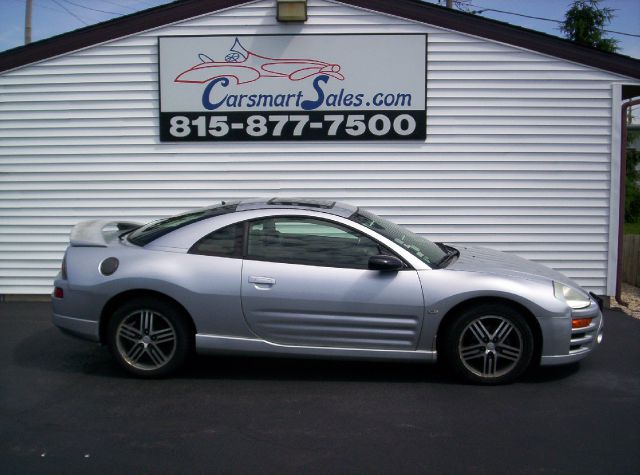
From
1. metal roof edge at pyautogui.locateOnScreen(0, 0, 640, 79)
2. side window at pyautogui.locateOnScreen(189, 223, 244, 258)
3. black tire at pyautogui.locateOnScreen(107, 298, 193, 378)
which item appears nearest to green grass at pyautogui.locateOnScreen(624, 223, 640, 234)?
metal roof edge at pyautogui.locateOnScreen(0, 0, 640, 79)

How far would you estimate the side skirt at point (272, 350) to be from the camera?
5680 millimetres

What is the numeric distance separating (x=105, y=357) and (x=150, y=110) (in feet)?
12.1

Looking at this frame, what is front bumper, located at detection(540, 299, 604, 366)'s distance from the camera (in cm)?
564

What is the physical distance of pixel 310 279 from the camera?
564 centimetres

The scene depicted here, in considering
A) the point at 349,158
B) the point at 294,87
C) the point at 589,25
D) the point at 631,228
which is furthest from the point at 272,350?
the point at 631,228

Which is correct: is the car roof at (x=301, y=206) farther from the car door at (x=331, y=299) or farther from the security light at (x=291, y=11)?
the security light at (x=291, y=11)

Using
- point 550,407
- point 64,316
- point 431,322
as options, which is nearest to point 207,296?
point 64,316

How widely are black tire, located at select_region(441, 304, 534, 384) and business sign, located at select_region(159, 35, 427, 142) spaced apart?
150 inches

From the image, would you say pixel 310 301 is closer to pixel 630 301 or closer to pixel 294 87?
pixel 294 87

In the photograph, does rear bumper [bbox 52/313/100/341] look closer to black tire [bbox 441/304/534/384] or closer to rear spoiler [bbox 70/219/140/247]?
rear spoiler [bbox 70/219/140/247]

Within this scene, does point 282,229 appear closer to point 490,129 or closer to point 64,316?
point 64,316

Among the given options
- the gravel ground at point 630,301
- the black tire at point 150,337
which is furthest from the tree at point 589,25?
the black tire at point 150,337

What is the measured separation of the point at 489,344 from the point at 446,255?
3.34ft

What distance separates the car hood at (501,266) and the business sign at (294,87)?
2.74m
